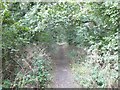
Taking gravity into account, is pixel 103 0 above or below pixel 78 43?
above

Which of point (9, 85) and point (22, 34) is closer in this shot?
point (9, 85)

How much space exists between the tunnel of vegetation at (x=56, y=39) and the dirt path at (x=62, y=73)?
51 millimetres

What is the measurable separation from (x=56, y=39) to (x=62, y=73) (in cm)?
27

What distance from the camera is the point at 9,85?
1.74 metres

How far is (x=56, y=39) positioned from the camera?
1877mm

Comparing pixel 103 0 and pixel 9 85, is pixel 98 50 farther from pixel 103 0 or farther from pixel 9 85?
pixel 9 85

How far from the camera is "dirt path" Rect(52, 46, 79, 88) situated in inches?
70.6

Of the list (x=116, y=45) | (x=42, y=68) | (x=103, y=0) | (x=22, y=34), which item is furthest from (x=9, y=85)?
(x=103, y=0)

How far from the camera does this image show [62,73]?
1834 mm

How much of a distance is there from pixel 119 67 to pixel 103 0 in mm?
550

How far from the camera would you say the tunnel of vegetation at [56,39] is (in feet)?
5.73

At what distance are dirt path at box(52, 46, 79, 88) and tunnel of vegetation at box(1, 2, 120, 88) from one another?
0.05 metres

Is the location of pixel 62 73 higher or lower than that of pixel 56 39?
lower

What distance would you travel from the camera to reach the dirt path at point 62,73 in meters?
1.79
